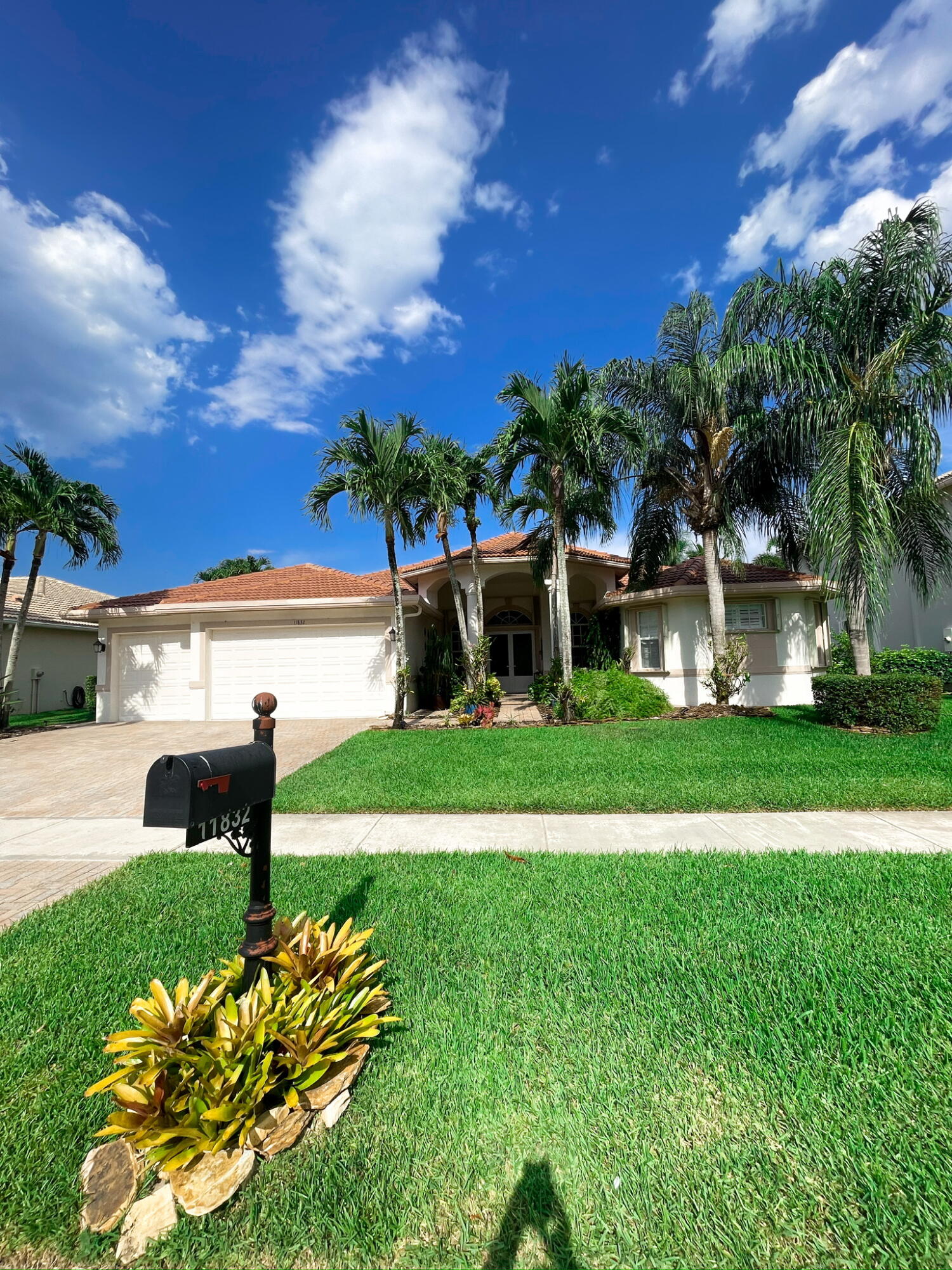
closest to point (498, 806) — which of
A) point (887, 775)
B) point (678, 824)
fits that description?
point (678, 824)

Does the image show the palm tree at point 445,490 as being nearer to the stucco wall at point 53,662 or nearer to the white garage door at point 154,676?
the white garage door at point 154,676

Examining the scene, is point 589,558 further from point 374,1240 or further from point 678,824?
point 374,1240

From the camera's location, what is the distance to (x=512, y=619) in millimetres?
Result: 19750

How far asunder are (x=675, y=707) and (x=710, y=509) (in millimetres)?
5110

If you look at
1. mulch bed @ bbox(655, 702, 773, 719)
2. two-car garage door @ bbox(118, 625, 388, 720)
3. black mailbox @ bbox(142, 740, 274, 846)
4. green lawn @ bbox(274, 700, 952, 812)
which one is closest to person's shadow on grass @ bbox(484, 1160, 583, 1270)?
black mailbox @ bbox(142, 740, 274, 846)

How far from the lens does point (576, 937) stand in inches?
125

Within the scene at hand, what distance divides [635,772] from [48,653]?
22803mm

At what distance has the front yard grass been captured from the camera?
159 centimetres

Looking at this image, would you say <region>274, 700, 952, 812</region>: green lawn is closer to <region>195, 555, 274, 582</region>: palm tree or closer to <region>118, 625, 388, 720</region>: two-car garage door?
<region>118, 625, 388, 720</region>: two-car garage door

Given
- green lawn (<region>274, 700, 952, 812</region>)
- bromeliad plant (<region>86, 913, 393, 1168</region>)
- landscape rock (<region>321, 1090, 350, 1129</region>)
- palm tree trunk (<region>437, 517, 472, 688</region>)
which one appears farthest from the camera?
palm tree trunk (<region>437, 517, 472, 688</region>)

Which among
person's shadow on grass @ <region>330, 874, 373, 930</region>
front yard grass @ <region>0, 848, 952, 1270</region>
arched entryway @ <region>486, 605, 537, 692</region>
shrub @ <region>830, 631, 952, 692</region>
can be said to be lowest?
front yard grass @ <region>0, 848, 952, 1270</region>

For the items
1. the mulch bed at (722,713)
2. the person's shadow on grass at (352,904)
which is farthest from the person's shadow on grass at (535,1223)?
the mulch bed at (722,713)

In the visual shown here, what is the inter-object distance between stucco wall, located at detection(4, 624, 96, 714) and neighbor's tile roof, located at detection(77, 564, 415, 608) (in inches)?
240

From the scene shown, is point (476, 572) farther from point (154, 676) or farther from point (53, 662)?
point (53, 662)
